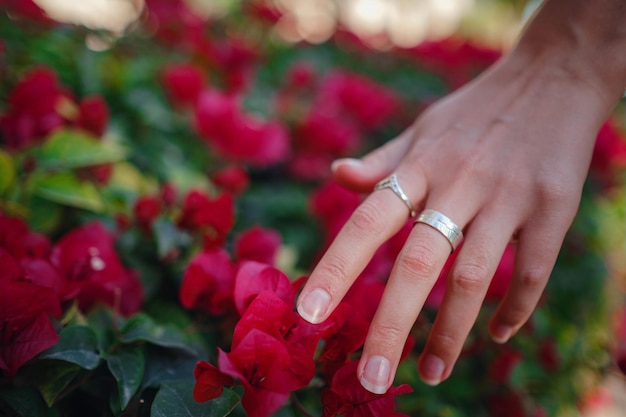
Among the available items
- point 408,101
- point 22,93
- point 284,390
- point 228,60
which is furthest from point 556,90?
point 408,101

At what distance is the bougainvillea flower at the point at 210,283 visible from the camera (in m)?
0.62

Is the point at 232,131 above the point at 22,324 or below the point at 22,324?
below

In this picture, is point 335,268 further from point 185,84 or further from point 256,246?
point 185,84

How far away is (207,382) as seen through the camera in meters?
0.48

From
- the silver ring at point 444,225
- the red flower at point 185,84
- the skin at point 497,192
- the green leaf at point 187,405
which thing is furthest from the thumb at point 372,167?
the red flower at point 185,84

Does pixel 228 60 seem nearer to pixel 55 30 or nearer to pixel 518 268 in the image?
pixel 55 30

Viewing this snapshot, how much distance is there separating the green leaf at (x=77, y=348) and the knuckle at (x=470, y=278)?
1.41 feet

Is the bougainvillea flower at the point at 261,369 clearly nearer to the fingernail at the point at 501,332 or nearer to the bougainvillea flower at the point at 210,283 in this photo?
the bougainvillea flower at the point at 210,283

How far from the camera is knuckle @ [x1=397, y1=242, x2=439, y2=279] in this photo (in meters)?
0.55

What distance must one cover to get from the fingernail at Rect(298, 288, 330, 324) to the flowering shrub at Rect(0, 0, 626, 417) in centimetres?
1

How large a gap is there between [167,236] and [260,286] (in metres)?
0.29

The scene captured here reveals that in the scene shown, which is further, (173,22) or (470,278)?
(173,22)

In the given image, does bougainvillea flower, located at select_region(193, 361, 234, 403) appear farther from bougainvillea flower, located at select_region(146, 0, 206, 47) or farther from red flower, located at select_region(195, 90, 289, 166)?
bougainvillea flower, located at select_region(146, 0, 206, 47)

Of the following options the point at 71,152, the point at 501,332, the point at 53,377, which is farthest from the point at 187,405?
the point at 71,152
